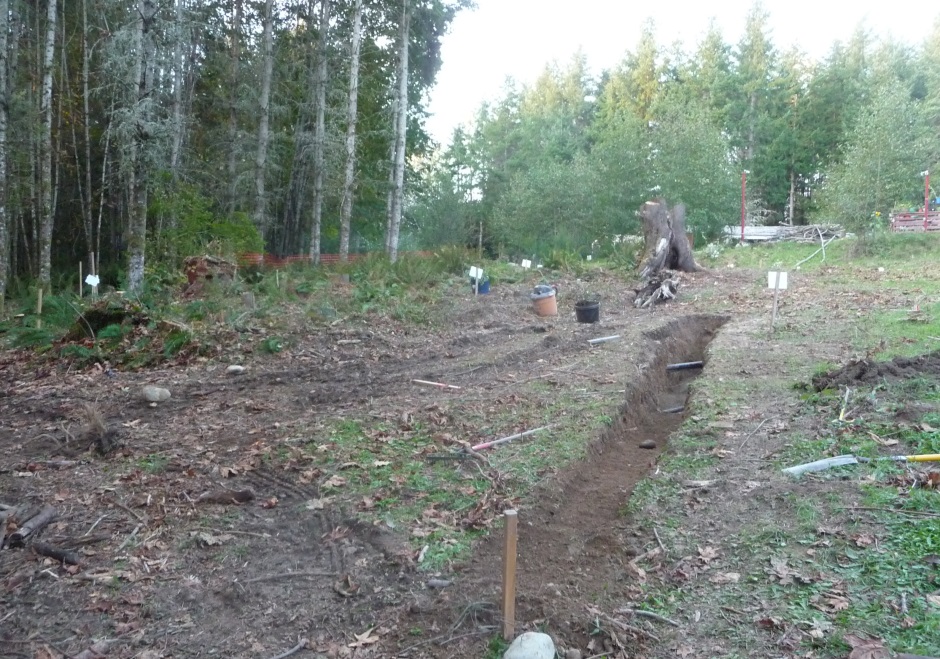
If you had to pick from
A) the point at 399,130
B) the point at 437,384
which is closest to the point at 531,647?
the point at 437,384

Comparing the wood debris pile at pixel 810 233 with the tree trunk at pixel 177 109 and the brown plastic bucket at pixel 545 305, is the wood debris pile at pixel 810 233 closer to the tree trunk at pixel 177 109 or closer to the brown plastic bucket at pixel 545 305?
the brown plastic bucket at pixel 545 305

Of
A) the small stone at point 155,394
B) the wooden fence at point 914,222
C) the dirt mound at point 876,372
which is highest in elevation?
the wooden fence at point 914,222

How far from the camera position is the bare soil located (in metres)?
3.69

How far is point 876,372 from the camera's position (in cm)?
723

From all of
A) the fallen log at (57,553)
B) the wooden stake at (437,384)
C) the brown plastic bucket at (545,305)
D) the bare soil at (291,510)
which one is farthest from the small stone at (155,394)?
the brown plastic bucket at (545,305)

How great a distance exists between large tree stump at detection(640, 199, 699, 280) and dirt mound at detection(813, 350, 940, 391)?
449 inches

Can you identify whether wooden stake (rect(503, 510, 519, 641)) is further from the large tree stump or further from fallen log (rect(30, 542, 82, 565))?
the large tree stump

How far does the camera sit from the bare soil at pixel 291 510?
369 centimetres

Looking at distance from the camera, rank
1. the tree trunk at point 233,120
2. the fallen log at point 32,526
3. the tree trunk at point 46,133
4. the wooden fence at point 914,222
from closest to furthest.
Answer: the fallen log at point 32,526 → the tree trunk at point 46,133 → the tree trunk at point 233,120 → the wooden fence at point 914,222

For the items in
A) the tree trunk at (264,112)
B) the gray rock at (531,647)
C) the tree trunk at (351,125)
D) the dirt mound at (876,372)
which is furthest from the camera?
the tree trunk at (264,112)

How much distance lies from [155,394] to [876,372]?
7.89 meters

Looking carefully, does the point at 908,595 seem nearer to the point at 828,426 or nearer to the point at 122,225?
the point at 828,426

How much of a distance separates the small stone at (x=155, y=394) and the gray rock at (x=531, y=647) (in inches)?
240

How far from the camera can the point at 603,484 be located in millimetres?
5734
